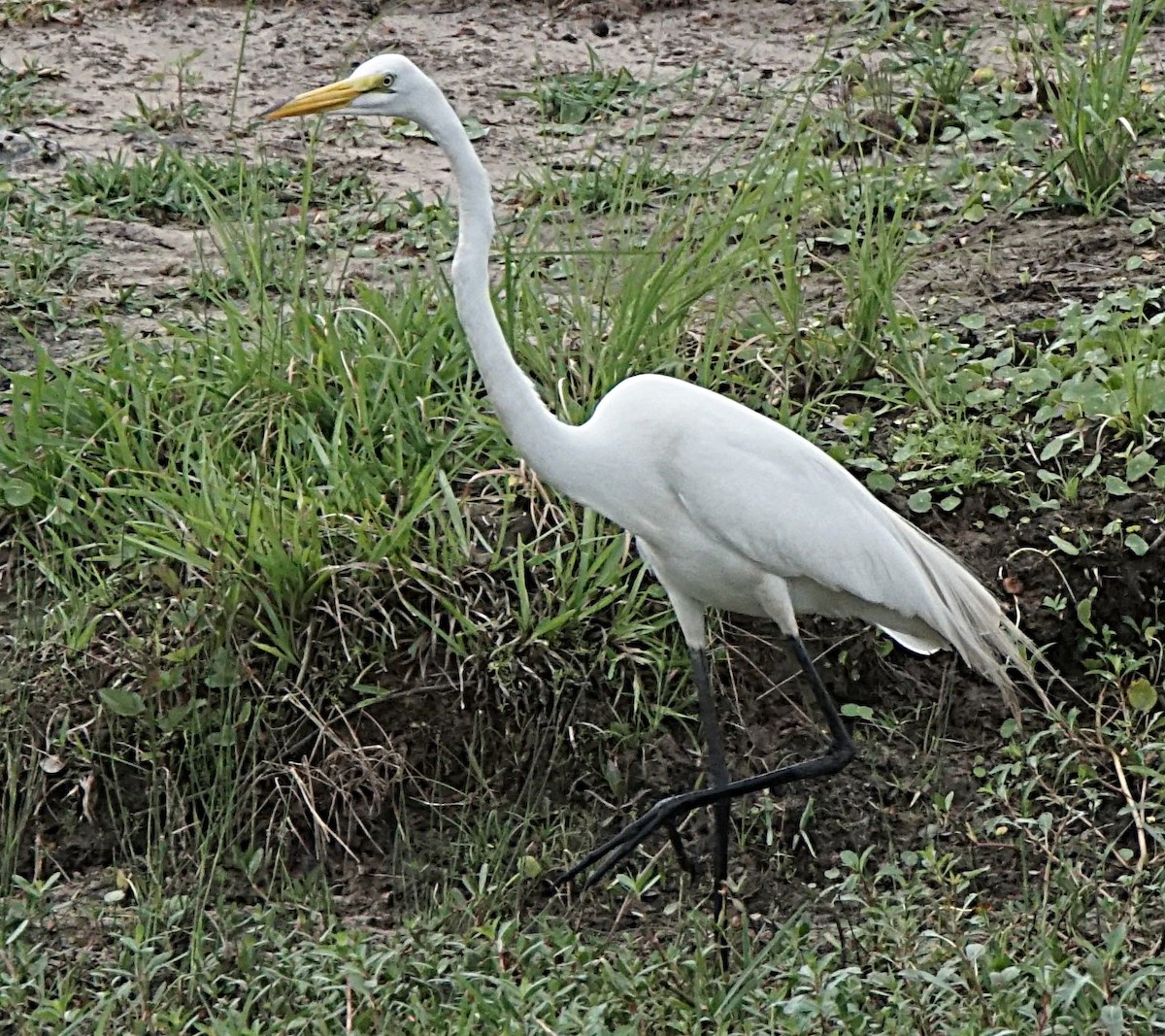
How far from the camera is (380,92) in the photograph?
9.23 ft

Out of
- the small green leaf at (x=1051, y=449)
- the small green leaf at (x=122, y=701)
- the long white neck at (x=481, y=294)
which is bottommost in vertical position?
the small green leaf at (x=122, y=701)

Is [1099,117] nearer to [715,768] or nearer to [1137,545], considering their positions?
[1137,545]

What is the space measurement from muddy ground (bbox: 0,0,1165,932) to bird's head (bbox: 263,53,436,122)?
1.18 m

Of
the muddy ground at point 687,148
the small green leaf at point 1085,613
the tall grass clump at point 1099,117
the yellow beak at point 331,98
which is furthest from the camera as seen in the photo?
the tall grass clump at point 1099,117

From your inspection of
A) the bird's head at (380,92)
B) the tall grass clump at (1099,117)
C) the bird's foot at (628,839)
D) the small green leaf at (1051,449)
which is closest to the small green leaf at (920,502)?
the small green leaf at (1051,449)

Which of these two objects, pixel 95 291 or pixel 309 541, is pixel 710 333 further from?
pixel 95 291

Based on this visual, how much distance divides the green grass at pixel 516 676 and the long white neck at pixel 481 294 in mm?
612

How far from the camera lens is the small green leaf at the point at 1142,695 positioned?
11.7 ft

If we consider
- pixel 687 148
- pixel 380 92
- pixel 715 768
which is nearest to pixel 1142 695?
pixel 715 768

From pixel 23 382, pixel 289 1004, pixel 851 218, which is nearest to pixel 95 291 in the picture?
pixel 23 382

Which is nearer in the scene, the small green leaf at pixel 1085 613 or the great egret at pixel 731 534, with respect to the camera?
the great egret at pixel 731 534

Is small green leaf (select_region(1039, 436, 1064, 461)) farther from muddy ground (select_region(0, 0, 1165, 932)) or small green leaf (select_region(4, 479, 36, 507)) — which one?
small green leaf (select_region(4, 479, 36, 507))

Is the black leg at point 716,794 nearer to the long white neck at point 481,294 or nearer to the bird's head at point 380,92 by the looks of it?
the long white neck at point 481,294

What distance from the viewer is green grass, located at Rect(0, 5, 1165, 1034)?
114 inches
